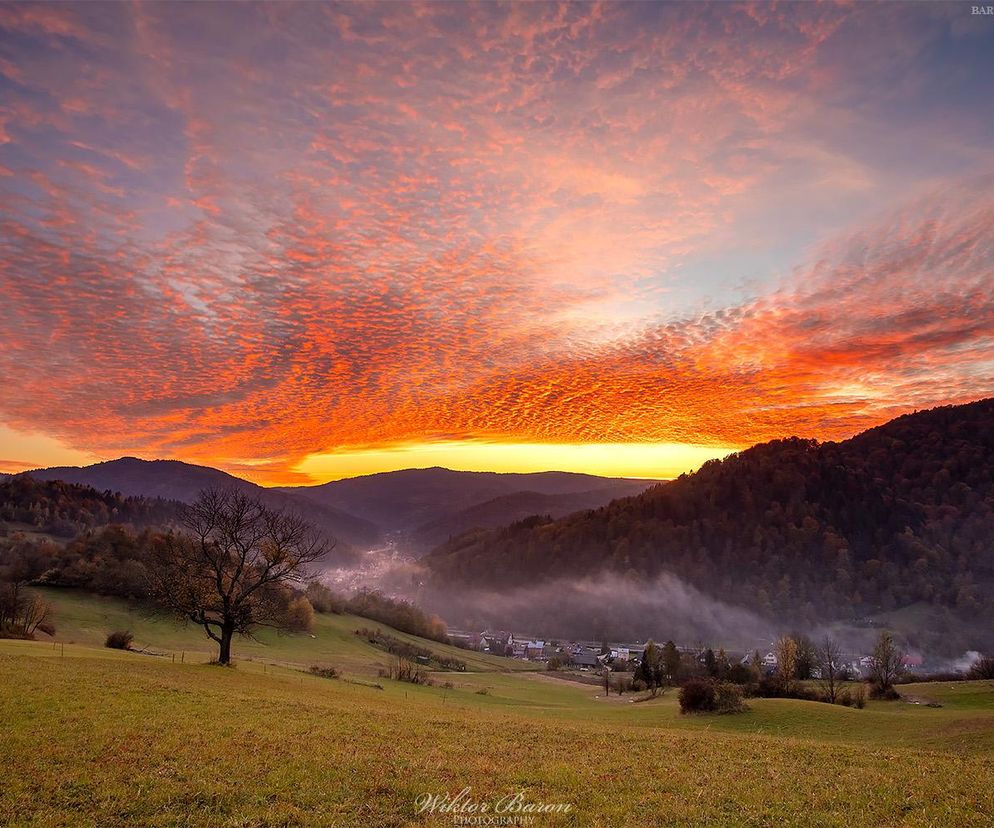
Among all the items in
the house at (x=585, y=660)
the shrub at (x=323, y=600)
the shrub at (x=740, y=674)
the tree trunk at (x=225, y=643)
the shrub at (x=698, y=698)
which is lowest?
the house at (x=585, y=660)

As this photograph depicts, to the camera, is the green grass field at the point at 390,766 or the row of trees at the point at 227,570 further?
the row of trees at the point at 227,570

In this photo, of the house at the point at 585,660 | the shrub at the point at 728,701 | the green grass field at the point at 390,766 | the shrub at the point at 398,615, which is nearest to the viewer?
the green grass field at the point at 390,766

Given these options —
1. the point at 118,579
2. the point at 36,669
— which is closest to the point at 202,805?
the point at 36,669

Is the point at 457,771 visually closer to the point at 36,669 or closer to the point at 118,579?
the point at 36,669

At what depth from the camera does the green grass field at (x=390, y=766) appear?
517 inches

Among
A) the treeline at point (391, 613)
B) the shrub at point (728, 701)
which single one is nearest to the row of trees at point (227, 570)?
the shrub at point (728, 701)

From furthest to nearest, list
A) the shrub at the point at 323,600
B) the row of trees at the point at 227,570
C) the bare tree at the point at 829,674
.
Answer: the shrub at the point at 323,600 → the bare tree at the point at 829,674 → the row of trees at the point at 227,570

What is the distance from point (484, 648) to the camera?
178500mm

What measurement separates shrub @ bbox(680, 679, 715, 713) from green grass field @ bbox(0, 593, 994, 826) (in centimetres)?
1068

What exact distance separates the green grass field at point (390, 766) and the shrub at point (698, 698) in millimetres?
10676

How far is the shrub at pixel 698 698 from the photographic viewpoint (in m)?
42.1

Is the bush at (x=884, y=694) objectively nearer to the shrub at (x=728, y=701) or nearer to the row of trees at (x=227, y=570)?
the shrub at (x=728, y=701)

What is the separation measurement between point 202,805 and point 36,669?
87.2ft

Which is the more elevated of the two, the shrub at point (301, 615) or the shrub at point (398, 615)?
the shrub at point (301, 615)
